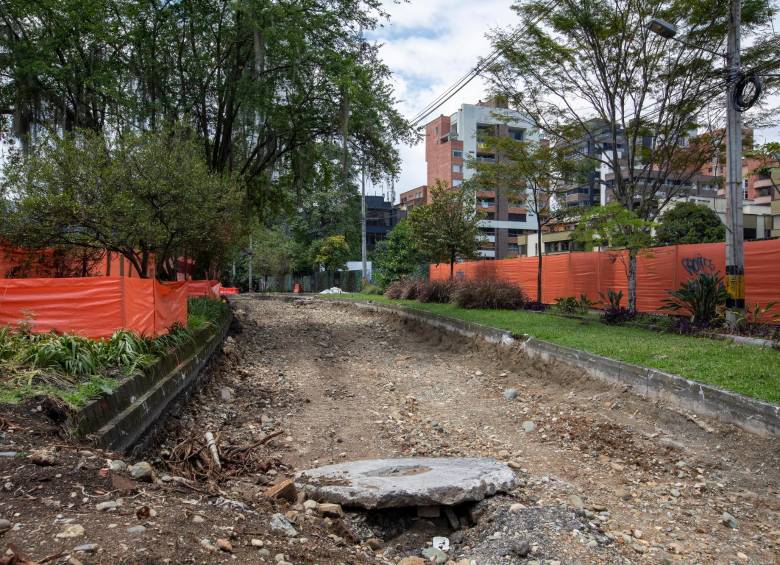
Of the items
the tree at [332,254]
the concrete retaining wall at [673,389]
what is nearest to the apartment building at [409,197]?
the tree at [332,254]

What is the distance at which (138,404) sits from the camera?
19.4 ft

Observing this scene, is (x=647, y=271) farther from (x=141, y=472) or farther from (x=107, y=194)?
(x=141, y=472)

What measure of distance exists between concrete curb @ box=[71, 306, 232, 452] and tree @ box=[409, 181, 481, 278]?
1349cm

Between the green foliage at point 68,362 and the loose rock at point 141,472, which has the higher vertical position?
the green foliage at point 68,362

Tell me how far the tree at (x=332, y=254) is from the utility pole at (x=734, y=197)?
38020 mm

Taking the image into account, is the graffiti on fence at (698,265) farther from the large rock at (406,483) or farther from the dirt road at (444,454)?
the large rock at (406,483)

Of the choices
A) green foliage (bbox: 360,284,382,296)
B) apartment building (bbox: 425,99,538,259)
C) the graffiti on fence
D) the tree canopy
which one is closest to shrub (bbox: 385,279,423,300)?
green foliage (bbox: 360,284,382,296)

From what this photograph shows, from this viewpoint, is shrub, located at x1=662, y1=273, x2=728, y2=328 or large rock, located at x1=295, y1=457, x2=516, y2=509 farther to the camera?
shrub, located at x1=662, y1=273, x2=728, y2=328

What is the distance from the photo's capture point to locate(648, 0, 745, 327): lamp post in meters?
9.97

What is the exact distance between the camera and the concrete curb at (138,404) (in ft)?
15.9

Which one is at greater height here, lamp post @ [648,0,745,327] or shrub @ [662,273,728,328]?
lamp post @ [648,0,745,327]

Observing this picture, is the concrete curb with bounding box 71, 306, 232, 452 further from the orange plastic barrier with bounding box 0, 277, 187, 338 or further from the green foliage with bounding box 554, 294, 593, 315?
the green foliage with bounding box 554, 294, 593, 315

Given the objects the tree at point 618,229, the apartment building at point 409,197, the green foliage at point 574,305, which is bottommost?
the green foliage at point 574,305

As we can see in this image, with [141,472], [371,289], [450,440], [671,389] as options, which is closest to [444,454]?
[450,440]
